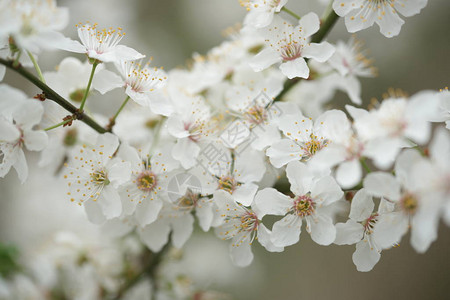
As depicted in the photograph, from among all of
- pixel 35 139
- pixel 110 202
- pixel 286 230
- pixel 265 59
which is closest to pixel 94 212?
pixel 110 202

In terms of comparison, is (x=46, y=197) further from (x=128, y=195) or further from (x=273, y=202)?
(x=273, y=202)

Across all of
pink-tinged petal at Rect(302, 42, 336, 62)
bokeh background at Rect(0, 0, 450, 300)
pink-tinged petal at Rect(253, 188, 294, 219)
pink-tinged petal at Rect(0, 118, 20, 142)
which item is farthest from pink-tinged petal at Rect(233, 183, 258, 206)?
bokeh background at Rect(0, 0, 450, 300)

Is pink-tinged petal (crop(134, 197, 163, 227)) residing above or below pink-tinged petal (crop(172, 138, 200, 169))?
below

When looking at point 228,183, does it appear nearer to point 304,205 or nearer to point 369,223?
point 304,205

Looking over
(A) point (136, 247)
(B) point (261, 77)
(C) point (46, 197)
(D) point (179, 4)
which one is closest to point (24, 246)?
(C) point (46, 197)

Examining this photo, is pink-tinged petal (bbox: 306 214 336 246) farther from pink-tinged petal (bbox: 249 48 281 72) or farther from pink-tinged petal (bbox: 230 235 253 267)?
pink-tinged petal (bbox: 249 48 281 72)

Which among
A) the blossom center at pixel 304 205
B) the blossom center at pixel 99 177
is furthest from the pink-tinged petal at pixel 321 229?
the blossom center at pixel 99 177

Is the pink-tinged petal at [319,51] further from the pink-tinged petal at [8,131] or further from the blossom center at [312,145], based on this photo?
the pink-tinged petal at [8,131]
